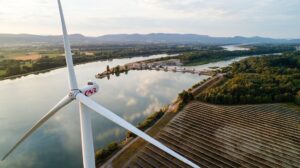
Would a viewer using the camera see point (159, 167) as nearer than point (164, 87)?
Yes

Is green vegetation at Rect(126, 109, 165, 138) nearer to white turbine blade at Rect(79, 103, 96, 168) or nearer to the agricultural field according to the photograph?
the agricultural field

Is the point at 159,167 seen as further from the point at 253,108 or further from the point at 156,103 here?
the point at 156,103

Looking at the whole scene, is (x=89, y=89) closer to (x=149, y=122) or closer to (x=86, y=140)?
(x=86, y=140)

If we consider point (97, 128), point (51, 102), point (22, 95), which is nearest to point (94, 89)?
point (97, 128)

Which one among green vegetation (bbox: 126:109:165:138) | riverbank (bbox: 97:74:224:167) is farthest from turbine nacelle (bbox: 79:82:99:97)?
green vegetation (bbox: 126:109:165:138)

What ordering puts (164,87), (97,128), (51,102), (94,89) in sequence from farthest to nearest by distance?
1. (164,87)
2. (51,102)
3. (97,128)
4. (94,89)

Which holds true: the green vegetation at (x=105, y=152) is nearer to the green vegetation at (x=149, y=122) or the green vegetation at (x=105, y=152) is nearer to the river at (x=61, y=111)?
the river at (x=61, y=111)

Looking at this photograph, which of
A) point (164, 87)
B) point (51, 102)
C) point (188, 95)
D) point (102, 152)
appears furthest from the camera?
point (164, 87)
